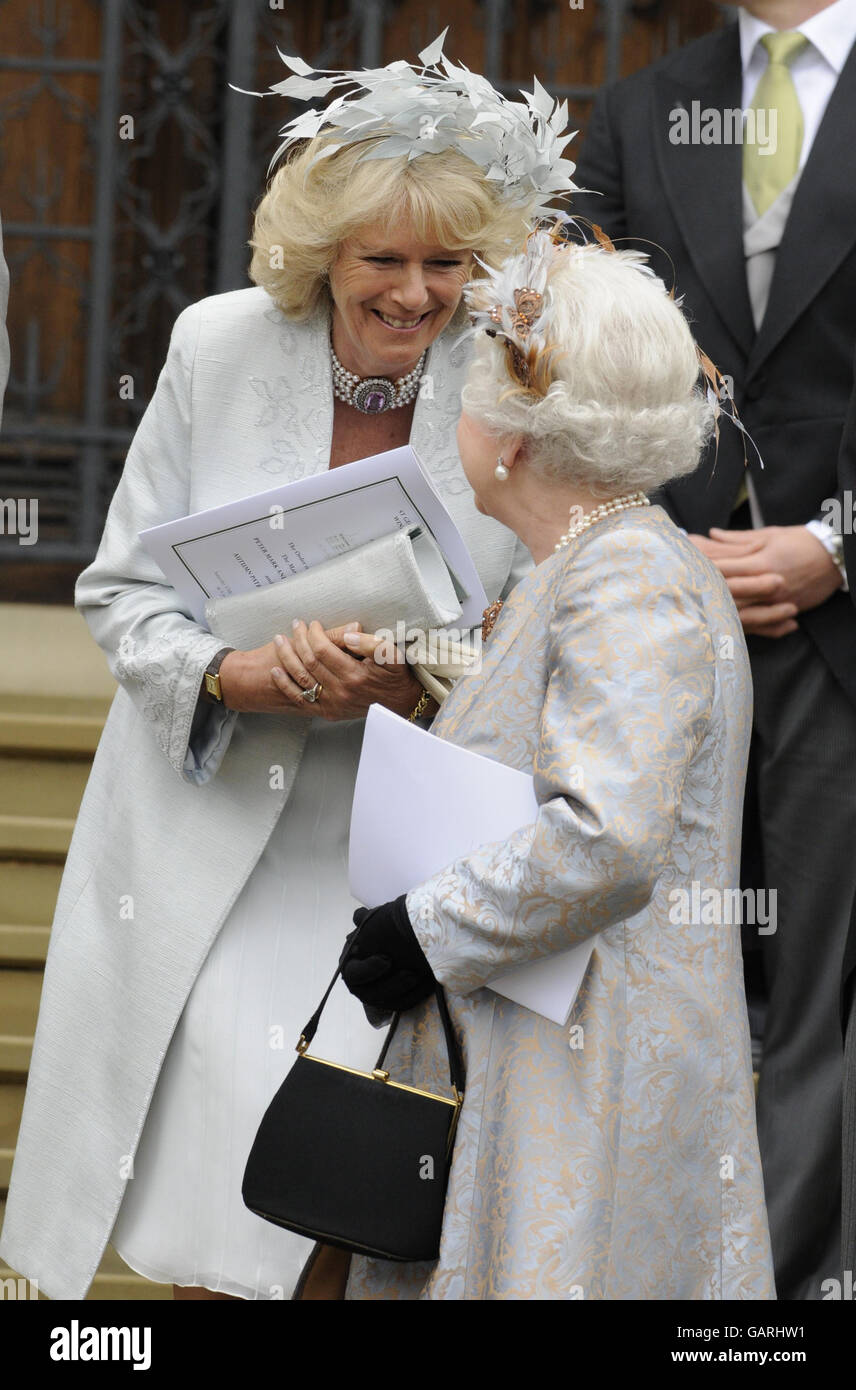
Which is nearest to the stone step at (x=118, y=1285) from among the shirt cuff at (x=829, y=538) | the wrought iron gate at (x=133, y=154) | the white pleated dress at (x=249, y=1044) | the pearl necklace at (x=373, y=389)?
the white pleated dress at (x=249, y=1044)

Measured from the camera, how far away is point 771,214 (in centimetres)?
301

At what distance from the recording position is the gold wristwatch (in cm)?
228

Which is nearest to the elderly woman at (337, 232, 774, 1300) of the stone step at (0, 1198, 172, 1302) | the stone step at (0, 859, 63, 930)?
the stone step at (0, 1198, 172, 1302)

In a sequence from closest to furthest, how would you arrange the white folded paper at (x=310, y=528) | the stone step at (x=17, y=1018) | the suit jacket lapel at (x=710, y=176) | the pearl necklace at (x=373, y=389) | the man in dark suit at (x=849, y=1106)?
1. the man in dark suit at (x=849, y=1106)
2. the white folded paper at (x=310, y=528)
3. the pearl necklace at (x=373, y=389)
4. the suit jacket lapel at (x=710, y=176)
5. the stone step at (x=17, y=1018)

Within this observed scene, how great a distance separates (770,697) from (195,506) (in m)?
1.16

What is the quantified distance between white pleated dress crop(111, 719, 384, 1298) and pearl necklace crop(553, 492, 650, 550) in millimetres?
596

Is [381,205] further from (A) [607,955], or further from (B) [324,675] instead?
(A) [607,955]

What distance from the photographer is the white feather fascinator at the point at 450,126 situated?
226cm

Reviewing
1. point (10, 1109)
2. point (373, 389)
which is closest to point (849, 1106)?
point (373, 389)

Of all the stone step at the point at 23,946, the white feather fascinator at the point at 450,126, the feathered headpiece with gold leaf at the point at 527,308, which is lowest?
the stone step at the point at 23,946

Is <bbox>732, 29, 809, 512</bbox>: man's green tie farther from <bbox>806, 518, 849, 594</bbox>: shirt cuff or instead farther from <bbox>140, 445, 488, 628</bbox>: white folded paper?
<bbox>140, 445, 488, 628</bbox>: white folded paper

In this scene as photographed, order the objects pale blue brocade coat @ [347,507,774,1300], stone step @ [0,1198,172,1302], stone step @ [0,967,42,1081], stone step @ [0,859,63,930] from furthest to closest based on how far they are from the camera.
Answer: stone step @ [0,859,63,930] < stone step @ [0,967,42,1081] < stone step @ [0,1198,172,1302] < pale blue brocade coat @ [347,507,774,1300]

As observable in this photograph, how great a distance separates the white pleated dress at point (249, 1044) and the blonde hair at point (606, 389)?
0.66m

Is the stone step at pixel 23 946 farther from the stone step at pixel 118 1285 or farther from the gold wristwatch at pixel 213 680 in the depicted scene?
the gold wristwatch at pixel 213 680
